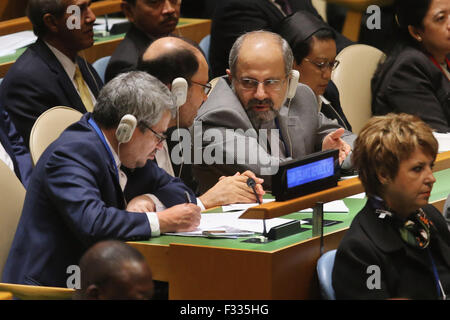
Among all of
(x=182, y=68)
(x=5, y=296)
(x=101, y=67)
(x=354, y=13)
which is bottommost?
(x=5, y=296)

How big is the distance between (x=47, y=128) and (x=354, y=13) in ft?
10.5

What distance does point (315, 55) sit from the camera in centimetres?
411

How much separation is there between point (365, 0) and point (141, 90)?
337 cm

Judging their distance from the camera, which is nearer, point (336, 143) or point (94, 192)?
point (94, 192)

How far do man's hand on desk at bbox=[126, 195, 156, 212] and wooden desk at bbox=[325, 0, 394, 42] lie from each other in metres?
3.28

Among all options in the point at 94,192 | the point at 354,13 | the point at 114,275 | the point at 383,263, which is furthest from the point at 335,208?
the point at 354,13

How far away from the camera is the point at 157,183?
305 centimetres

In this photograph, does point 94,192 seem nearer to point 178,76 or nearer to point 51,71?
point 178,76

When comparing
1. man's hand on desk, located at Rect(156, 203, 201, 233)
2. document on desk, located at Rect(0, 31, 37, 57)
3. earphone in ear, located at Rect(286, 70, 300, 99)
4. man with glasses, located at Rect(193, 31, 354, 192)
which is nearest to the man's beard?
man with glasses, located at Rect(193, 31, 354, 192)

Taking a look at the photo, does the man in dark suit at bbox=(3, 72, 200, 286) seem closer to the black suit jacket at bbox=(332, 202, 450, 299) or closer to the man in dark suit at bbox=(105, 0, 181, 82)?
the black suit jacket at bbox=(332, 202, 450, 299)

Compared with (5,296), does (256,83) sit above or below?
above

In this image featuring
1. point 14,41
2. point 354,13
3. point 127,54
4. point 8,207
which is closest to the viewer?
point 8,207

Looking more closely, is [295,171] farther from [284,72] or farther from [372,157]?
[284,72]

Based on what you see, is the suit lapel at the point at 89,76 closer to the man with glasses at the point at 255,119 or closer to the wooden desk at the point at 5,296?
the man with glasses at the point at 255,119
